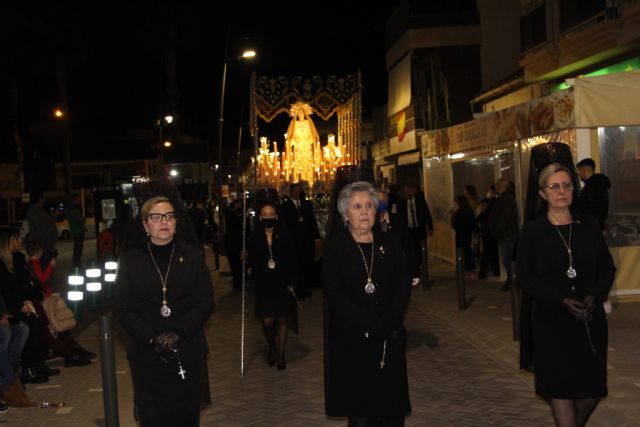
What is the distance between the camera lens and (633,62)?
18.0 meters

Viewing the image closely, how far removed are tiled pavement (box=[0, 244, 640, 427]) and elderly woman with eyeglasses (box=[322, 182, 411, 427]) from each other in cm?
215

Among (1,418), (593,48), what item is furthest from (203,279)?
(593,48)

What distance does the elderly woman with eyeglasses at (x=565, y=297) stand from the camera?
5.26 meters

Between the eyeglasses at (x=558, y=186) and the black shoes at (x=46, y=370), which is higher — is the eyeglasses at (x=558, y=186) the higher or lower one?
the higher one

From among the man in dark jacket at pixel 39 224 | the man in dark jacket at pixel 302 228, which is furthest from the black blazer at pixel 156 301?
the man in dark jacket at pixel 39 224

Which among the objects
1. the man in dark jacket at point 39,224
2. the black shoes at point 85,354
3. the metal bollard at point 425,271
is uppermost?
the man in dark jacket at point 39,224

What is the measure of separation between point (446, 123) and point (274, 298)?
70.4 feet

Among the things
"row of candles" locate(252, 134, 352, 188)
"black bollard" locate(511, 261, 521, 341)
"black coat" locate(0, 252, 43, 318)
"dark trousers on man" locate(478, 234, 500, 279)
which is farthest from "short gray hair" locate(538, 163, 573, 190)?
"row of candles" locate(252, 134, 352, 188)

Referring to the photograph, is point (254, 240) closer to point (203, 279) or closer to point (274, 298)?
point (274, 298)

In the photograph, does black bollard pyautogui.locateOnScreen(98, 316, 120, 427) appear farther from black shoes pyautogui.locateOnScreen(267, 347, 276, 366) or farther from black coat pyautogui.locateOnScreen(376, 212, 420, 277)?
black shoes pyautogui.locateOnScreen(267, 347, 276, 366)

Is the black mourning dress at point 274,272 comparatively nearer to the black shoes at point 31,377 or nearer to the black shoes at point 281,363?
the black shoes at point 281,363

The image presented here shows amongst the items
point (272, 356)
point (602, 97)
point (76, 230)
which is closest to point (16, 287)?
point (272, 356)

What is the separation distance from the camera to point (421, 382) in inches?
334

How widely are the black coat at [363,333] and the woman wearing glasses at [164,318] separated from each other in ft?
2.62
